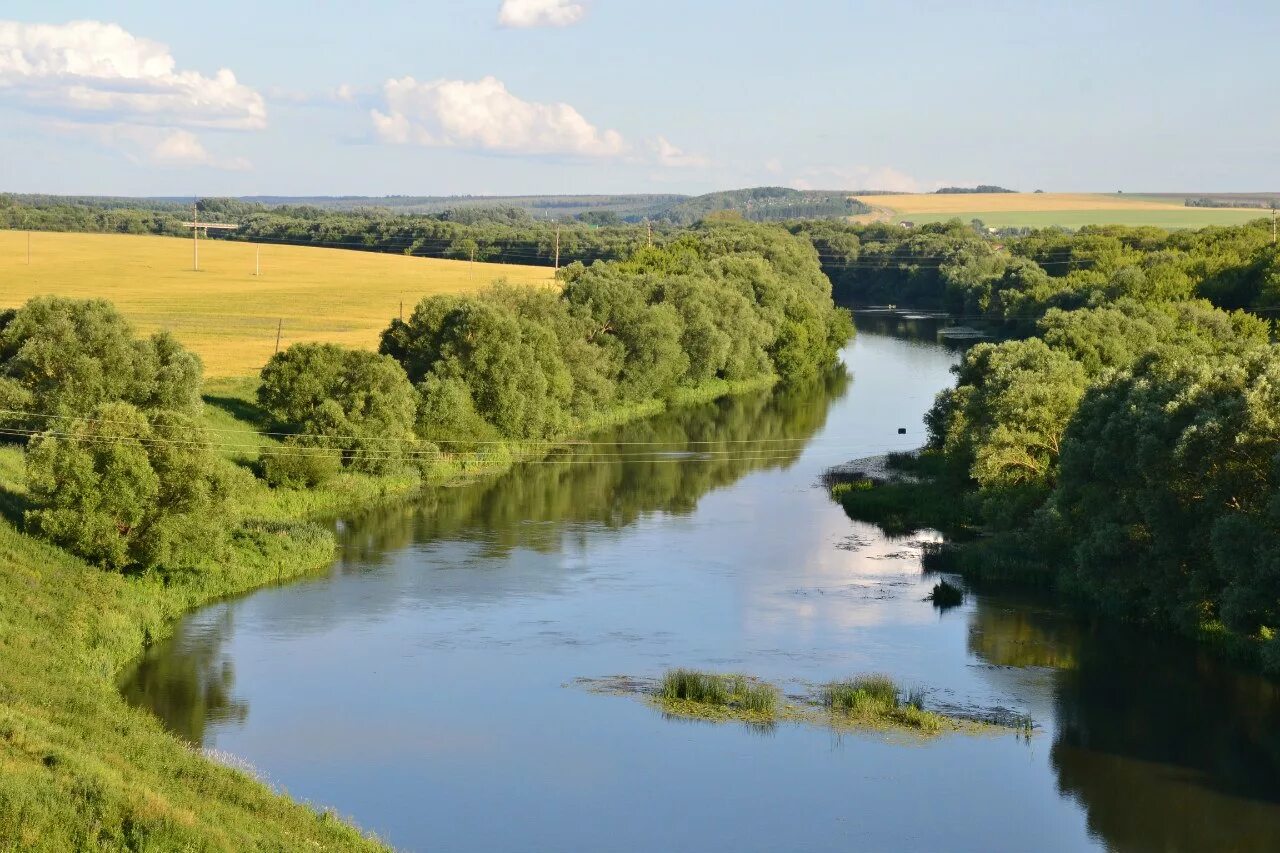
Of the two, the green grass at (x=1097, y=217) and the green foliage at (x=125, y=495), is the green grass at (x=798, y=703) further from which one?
the green grass at (x=1097, y=217)

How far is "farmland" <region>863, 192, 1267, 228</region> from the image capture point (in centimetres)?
14138

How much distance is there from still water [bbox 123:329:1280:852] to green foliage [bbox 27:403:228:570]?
Result: 174cm

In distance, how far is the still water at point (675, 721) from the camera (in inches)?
811

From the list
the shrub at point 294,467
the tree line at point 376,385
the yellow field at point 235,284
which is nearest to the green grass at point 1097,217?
the yellow field at point 235,284

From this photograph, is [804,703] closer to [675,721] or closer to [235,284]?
[675,721]

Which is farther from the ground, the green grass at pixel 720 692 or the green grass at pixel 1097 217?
the green grass at pixel 1097 217

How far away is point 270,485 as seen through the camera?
38.9 metres

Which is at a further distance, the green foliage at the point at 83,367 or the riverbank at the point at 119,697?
the green foliage at the point at 83,367

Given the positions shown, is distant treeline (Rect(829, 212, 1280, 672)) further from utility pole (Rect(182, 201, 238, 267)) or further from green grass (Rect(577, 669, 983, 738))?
utility pole (Rect(182, 201, 238, 267))

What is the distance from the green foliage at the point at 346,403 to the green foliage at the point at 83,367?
4072mm

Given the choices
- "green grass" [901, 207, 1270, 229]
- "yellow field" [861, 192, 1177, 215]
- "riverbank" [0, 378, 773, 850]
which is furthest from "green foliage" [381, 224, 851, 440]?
"yellow field" [861, 192, 1177, 215]

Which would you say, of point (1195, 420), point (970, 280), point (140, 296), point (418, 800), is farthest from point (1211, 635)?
point (970, 280)

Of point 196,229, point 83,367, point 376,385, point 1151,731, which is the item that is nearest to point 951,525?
point 1151,731

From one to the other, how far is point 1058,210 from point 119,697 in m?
154
